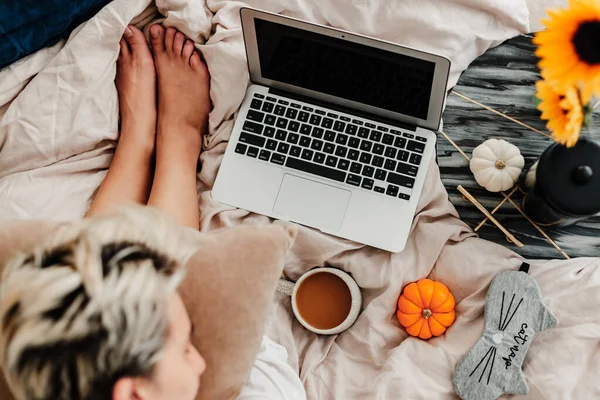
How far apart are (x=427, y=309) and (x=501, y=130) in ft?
0.94

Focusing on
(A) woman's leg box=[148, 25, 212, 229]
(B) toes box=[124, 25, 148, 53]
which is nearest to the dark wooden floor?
(A) woman's leg box=[148, 25, 212, 229]

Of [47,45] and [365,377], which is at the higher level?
[47,45]

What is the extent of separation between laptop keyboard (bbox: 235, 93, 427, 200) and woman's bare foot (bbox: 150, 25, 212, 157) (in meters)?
0.14

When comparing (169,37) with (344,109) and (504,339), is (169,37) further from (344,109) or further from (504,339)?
(504,339)

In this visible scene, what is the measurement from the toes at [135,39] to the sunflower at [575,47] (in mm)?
703

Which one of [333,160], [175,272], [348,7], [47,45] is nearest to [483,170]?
[333,160]

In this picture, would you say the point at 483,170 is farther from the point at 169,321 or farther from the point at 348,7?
the point at 169,321

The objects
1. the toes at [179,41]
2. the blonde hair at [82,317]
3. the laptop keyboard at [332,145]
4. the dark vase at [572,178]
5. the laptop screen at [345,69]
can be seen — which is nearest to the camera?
the blonde hair at [82,317]

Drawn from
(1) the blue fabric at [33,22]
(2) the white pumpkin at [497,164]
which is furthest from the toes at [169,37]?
(2) the white pumpkin at [497,164]

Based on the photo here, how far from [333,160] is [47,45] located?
0.49 m

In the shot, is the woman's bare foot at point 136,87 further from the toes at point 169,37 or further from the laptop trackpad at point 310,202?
the laptop trackpad at point 310,202

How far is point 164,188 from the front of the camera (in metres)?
0.92

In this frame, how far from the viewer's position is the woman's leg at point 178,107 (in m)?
0.95

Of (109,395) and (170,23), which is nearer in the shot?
(109,395)
